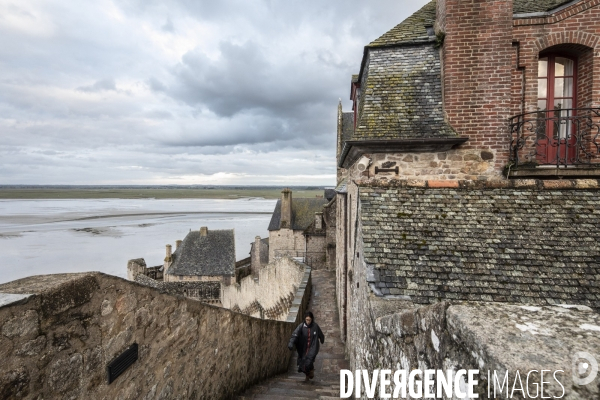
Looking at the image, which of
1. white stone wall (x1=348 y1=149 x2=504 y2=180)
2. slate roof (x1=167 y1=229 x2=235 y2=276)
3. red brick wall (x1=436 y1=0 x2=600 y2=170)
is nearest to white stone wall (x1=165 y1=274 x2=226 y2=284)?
slate roof (x1=167 y1=229 x2=235 y2=276)

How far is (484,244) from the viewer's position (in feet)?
16.3

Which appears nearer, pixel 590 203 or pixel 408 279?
pixel 408 279

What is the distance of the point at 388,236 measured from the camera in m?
5.27

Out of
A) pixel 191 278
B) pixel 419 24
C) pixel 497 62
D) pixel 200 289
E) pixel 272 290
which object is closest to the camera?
pixel 497 62

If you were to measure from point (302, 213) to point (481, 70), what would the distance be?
26532mm

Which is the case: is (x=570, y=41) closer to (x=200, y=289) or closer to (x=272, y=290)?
(x=272, y=290)

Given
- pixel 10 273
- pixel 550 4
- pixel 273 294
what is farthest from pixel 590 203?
pixel 10 273

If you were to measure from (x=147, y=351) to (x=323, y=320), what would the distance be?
32.1 ft

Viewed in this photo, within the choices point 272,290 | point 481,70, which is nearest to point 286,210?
point 272,290

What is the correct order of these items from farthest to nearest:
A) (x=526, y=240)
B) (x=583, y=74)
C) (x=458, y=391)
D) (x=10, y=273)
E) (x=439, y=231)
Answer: (x=10, y=273) → (x=583, y=74) → (x=439, y=231) → (x=526, y=240) → (x=458, y=391)

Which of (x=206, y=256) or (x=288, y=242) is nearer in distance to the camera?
(x=206, y=256)

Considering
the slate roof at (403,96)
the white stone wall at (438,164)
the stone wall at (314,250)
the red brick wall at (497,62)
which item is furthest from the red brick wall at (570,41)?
the stone wall at (314,250)

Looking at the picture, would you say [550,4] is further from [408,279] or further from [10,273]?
[10,273]

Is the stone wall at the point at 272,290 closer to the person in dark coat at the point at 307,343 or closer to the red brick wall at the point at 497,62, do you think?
the person in dark coat at the point at 307,343
